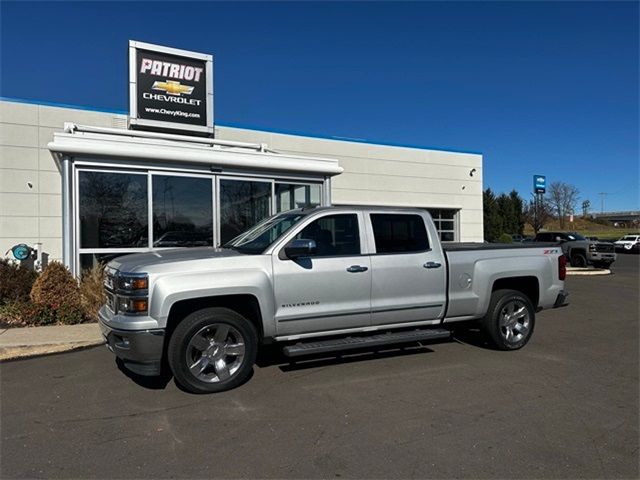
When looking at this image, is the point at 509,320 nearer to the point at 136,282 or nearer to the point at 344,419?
the point at 344,419

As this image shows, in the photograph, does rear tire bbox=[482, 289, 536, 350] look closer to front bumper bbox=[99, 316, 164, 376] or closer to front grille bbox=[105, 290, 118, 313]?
front bumper bbox=[99, 316, 164, 376]

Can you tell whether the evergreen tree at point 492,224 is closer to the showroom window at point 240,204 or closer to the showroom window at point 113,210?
the showroom window at point 240,204

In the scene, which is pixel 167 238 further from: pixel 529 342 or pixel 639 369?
pixel 639 369

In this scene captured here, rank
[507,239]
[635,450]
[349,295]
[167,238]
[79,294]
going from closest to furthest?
[635,450], [349,295], [79,294], [167,238], [507,239]

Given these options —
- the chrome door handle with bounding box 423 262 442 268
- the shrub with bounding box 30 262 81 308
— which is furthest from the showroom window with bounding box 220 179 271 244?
the chrome door handle with bounding box 423 262 442 268

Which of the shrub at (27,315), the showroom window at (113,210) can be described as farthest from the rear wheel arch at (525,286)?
the shrub at (27,315)

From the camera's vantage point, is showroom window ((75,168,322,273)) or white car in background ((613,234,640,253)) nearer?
showroom window ((75,168,322,273))

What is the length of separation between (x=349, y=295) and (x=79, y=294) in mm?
5637

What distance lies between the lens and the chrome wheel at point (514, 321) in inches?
263

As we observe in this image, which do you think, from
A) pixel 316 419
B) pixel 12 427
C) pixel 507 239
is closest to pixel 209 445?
pixel 316 419

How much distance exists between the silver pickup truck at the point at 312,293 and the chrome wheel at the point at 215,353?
1 centimetres

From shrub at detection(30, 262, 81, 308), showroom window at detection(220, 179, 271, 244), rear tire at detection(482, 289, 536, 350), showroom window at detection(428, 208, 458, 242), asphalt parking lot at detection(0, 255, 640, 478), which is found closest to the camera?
asphalt parking lot at detection(0, 255, 640, 478)

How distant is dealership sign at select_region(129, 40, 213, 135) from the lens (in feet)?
40.8

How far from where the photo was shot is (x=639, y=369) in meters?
5.92
